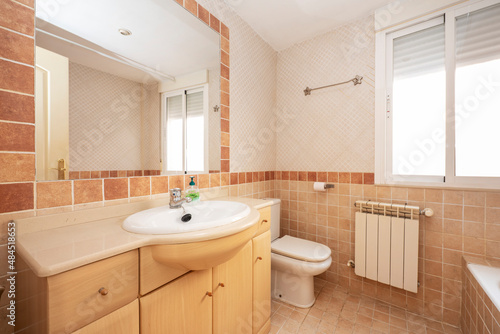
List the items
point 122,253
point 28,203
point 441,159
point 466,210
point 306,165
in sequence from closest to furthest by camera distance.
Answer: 1. point 122,253
2. point 28,203
3. point 466,210
4. point 441,159
5. point 306,165

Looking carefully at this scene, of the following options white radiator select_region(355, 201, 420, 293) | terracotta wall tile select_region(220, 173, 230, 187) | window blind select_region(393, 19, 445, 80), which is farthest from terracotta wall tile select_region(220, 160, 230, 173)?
window blind select_region(393, 19, 445, 80)

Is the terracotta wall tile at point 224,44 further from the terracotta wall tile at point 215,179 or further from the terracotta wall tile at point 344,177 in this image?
the terracotta wall tile at point 344,177

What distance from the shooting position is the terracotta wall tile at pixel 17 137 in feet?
2.41

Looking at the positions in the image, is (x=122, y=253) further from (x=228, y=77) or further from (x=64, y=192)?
(x=228, y=77)

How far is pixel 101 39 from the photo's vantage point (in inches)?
39.7

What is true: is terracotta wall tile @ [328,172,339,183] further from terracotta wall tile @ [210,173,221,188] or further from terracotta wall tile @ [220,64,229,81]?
terracotta wall tile @ [220,64,229,81]

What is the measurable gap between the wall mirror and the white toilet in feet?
2.94

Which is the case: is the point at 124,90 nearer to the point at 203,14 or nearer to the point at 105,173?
the point at 105,173

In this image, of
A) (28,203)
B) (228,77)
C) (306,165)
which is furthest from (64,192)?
(306,165)

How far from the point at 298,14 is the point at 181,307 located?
220 centimetres

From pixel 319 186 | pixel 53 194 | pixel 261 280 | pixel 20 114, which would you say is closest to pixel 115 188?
pixel 53 194

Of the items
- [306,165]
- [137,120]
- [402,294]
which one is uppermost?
[137,120]

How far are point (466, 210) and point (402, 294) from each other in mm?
798

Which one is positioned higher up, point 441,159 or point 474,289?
point 441,159
